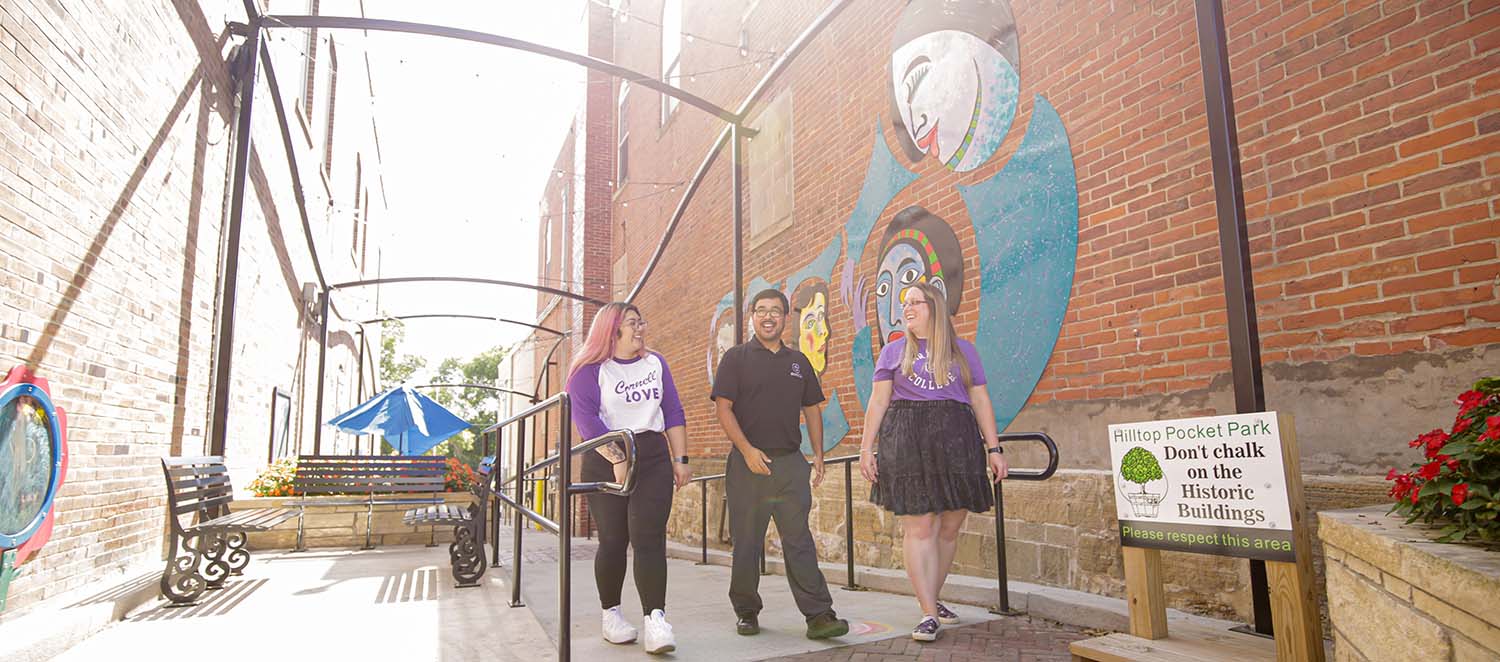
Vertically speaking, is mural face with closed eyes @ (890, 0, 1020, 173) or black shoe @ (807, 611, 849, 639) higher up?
mural face with closed eyes @ (890, 0, 1020, 173)

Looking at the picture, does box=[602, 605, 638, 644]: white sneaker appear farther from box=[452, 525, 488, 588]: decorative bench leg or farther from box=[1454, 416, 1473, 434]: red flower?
box=[1454, 416, 1473, 434]: red flower

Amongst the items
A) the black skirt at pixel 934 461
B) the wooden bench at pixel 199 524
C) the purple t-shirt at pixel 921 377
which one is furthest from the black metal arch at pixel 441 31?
the black skirt at pixel 934 461

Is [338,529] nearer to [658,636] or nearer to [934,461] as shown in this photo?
[658,636]

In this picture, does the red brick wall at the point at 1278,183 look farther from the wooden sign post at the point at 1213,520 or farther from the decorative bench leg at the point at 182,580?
the decorative bench leg at the point at 182,580

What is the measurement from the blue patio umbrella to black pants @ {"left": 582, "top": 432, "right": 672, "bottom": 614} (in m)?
10.3

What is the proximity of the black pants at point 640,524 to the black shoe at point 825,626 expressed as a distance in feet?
2.19

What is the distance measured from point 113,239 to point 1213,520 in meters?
5.71

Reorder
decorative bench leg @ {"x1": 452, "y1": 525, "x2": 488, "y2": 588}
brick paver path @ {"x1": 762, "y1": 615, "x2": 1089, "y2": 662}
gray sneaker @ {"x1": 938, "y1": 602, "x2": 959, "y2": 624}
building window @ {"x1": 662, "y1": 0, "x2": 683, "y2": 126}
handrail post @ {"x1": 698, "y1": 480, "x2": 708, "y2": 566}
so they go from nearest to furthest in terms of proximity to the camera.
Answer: brick paver path @ {"x1": 762, "y1": 615, "x2": 1089, "y2": 662} < gray sneaker @ {"x1": 938, "y1": 602, "x2": 959, "y2": 624} < decorative bench leg @ {"x1": 452, "y1": 525, "x2": 488, "y2": 588} < handrail post @ {"x1": 698, "y1": 480, "x2": 708, "y2": 566} < building window @ {"x1": 662, "y1": 0, "x2": 683, "y2": 126}

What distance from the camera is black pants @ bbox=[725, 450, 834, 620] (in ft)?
12.4

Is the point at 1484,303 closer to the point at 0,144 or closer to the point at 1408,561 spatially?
the point at 1408,561

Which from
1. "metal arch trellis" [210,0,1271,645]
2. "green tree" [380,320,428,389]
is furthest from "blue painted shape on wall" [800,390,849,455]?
"green tree" [380,320,428,389]

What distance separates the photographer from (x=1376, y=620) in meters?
2.04

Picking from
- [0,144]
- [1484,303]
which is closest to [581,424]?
[0,144]

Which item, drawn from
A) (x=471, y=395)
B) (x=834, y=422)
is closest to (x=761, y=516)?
(x=834, y=422)
